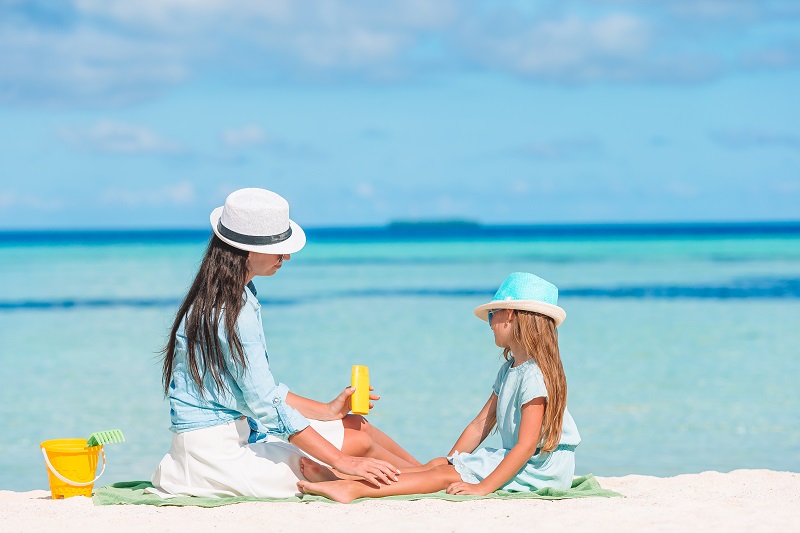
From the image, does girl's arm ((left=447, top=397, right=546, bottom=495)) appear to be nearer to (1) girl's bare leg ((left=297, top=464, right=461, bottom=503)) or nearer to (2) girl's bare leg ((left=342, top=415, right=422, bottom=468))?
(1) girl's bare leg ((left=297, top=464, right=461, bottom=503))

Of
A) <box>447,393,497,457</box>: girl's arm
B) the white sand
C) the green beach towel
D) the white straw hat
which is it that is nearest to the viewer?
the white sand

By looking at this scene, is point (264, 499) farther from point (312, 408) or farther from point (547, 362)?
point (547, 362)

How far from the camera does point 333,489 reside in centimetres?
476

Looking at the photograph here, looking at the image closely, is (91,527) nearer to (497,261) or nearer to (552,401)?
(552,401)

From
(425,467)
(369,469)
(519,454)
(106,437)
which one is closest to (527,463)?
(519,454)

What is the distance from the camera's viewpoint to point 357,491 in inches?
189

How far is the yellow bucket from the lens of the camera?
16.3ft

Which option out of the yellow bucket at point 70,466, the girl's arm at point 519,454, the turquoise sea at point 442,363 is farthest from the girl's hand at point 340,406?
the yellow bucket at point 70,466

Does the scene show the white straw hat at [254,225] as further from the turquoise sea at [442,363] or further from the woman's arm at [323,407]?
the woman's arm at [323,407]

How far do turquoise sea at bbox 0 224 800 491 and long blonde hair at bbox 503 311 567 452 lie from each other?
1.71 m

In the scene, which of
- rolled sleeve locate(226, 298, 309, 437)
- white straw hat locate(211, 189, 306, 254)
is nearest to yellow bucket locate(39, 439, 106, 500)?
rolled sleeve locate(226, 298, 309, 437)

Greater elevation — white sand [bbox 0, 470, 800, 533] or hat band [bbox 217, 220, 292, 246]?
hat band [bbox 217, 220, 292, 246]

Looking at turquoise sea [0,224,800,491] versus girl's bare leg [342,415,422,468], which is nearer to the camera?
girl's bare leg [342,415,422,468]

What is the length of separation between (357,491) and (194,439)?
81cm
